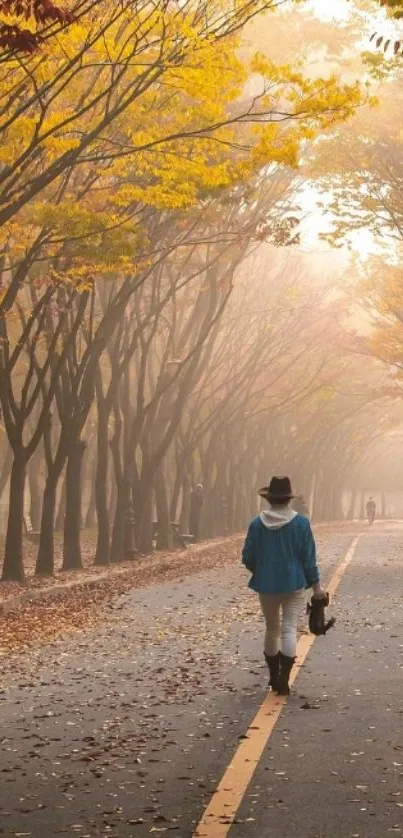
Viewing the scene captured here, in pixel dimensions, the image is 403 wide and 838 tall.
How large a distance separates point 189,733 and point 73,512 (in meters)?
17.5

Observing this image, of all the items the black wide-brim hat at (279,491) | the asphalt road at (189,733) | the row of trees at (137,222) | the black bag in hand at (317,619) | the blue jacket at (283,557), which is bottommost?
the asphalt road at (189,733)

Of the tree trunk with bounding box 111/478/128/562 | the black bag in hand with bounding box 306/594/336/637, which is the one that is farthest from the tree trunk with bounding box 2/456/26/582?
the black bag in hand with bounding box 306/594/336/637

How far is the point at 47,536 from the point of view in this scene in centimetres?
2389

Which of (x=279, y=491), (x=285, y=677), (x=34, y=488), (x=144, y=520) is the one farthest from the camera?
(x=34, y=488)

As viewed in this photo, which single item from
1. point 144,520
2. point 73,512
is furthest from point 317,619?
point 144,520

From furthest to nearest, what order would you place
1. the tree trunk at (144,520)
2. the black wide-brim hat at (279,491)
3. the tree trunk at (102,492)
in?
the tree trunk at (144,520) → the tree trunk at (102,492) → the black wide-brim hat at (279,491)

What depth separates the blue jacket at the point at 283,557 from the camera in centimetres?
962

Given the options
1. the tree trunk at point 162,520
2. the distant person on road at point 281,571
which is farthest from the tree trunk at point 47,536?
the distant person on road at point 281,571

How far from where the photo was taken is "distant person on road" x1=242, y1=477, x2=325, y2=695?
9602mm

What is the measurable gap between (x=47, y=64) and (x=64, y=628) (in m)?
6.11

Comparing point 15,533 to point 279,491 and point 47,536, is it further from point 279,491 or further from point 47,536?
point 279,491

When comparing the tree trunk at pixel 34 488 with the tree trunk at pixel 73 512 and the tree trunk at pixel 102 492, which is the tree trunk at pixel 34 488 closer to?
the tree trunk at pixel 102 492

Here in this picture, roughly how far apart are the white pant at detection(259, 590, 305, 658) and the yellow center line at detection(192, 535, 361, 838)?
35 centimetres

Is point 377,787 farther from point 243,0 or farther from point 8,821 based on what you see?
point 243,0
